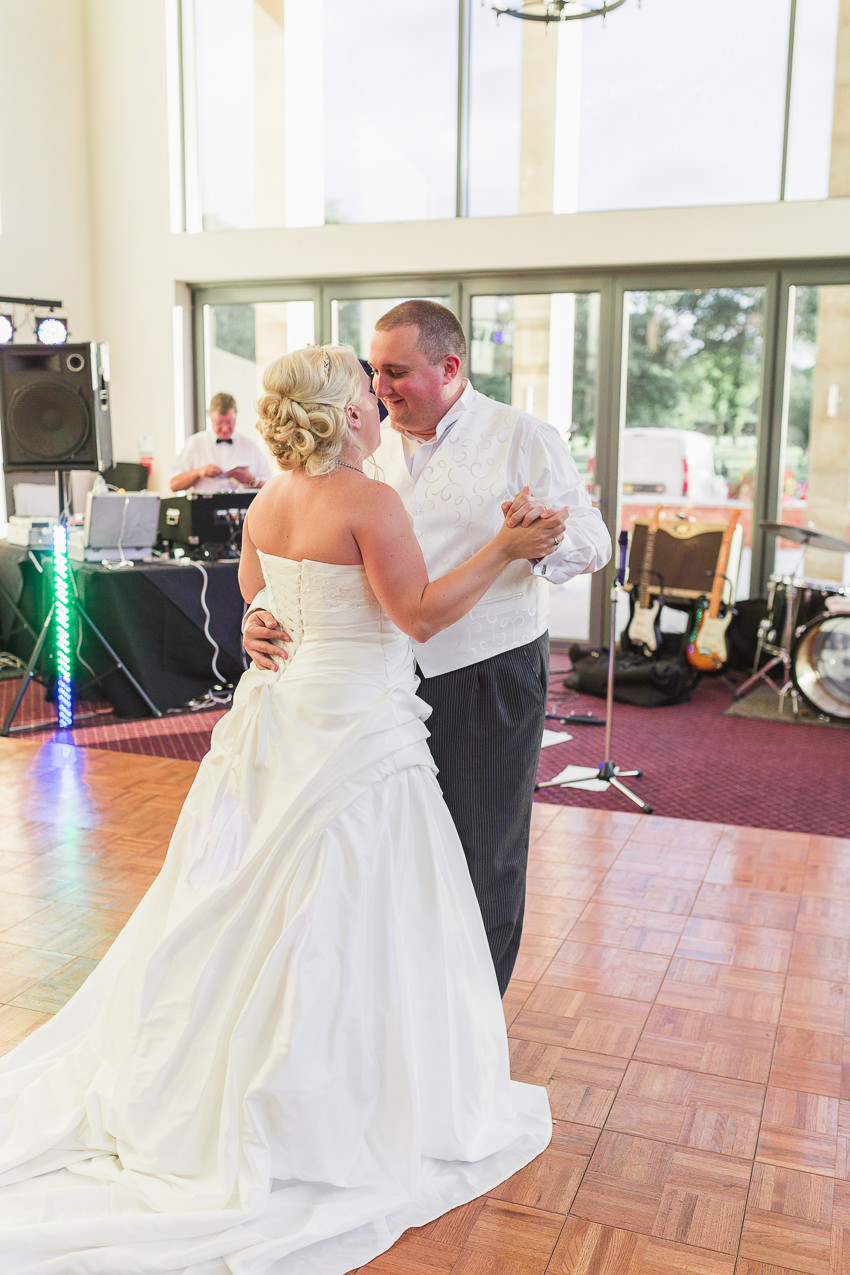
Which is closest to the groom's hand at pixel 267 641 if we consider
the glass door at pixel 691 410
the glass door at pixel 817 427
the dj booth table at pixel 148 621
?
the dj booth table at pixel 148 621

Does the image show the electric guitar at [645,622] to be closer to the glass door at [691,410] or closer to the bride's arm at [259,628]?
the glass door at [691,410]

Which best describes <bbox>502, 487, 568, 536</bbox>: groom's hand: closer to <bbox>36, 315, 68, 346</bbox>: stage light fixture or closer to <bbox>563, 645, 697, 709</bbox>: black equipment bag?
<bbox>36, 315, 68, 346</bbox>: stage light fixture

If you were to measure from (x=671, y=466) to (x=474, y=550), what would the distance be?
5.83m

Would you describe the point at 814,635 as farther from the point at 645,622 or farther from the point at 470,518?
the point at 470,518

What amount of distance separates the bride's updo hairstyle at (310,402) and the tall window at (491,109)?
19.9 ft

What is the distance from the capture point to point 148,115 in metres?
8.41

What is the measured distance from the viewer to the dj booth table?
558 cm

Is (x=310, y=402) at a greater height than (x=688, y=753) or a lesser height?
greater

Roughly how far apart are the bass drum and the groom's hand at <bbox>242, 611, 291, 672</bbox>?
14.9ft

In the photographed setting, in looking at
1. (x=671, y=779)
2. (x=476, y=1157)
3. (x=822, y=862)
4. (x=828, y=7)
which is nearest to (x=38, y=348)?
(x=671, y=779)

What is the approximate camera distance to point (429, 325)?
2.12m

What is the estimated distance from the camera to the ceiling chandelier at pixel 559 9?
479 cm

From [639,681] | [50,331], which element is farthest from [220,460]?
[639,681]

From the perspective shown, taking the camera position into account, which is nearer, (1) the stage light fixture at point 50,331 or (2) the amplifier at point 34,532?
(1) the stage light fixture at point 50,331
